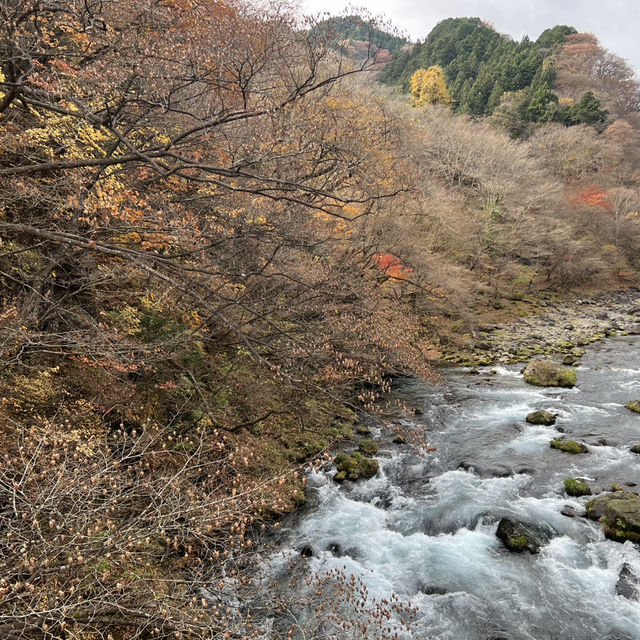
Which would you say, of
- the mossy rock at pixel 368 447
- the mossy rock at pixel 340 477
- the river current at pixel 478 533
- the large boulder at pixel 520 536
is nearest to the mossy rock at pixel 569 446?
the river current at pixel 478 533

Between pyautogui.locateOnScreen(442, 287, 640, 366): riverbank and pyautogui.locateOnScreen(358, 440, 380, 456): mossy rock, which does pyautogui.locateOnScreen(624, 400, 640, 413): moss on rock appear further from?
pyautogui.locateOnScreen(358, 440, 380, 456): mossy rock

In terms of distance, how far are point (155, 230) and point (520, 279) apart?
1203 inches

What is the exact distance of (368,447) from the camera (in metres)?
11.7

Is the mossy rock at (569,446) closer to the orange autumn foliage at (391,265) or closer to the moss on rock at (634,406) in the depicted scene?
the moss on rock at (634,406)

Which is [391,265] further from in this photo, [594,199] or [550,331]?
[594,199]

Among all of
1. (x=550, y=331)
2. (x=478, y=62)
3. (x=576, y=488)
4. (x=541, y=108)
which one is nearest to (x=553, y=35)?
(x=478, y=62)

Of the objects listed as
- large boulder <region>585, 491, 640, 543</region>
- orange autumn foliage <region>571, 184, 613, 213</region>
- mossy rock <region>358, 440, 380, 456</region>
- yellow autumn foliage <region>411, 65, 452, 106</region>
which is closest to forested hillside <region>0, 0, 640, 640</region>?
mossy rock <region>358, 440, 380, 456</region>

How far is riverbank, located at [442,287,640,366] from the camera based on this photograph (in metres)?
20.2

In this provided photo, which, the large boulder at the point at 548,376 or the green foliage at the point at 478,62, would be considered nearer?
the large boulder at the point at 548,376

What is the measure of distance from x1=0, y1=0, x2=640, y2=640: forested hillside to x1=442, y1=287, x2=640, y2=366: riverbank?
1.17 metres

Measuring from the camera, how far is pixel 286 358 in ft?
29.2

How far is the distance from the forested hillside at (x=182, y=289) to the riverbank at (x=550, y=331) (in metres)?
1.17

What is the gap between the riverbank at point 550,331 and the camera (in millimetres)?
20250

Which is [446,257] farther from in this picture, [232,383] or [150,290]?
[150,290]
